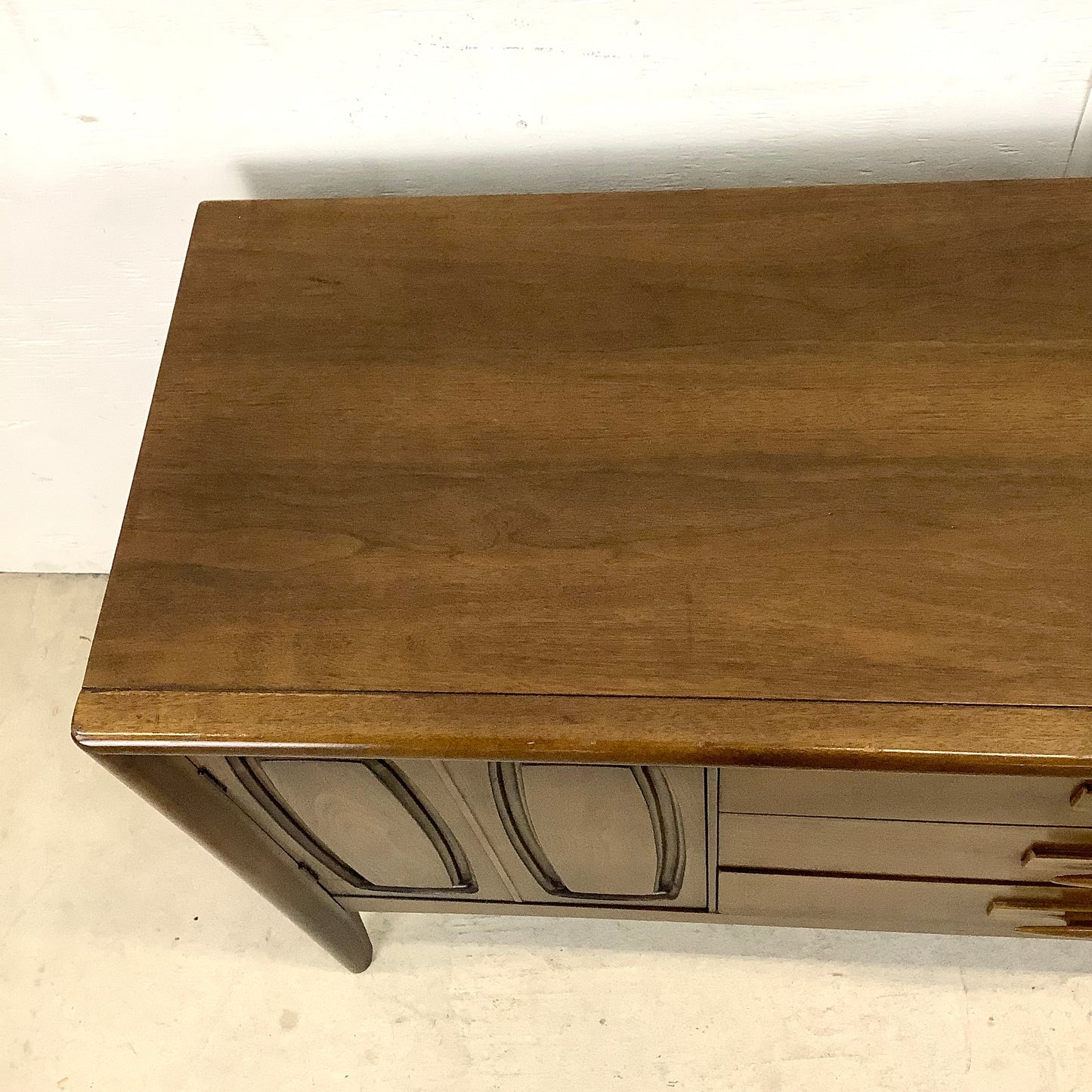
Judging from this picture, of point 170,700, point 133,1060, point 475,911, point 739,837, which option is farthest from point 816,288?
point 133,1060

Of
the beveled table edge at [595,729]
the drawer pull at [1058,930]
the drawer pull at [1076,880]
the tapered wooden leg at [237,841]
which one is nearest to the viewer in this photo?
the beveled table edge at [595,729]

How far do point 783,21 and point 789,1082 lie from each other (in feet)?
3.15

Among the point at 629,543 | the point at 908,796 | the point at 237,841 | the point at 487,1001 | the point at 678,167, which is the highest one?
the point at 678,167

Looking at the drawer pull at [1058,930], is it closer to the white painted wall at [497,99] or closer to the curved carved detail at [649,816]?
the curved carved detail at [649,816]

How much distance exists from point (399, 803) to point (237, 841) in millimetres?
141

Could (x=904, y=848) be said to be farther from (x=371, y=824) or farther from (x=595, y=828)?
(x=371, y=824)

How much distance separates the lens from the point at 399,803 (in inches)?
29.6

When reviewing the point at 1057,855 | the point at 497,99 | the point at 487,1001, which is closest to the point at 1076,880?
the point at 1057,855

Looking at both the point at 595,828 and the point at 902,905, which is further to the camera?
the point at 902,905

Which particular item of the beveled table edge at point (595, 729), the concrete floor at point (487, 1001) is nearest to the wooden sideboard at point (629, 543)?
the beveled table edge at point (595, 729)

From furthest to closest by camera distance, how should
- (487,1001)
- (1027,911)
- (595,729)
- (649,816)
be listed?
1. (487,1001)
2. (1027,911)
3. (649,816)
4. (595,729)

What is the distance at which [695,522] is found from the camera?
2.14 feet

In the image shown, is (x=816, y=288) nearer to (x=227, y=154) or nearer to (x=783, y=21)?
(x=783, y=21)

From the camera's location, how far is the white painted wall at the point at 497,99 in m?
0.73
